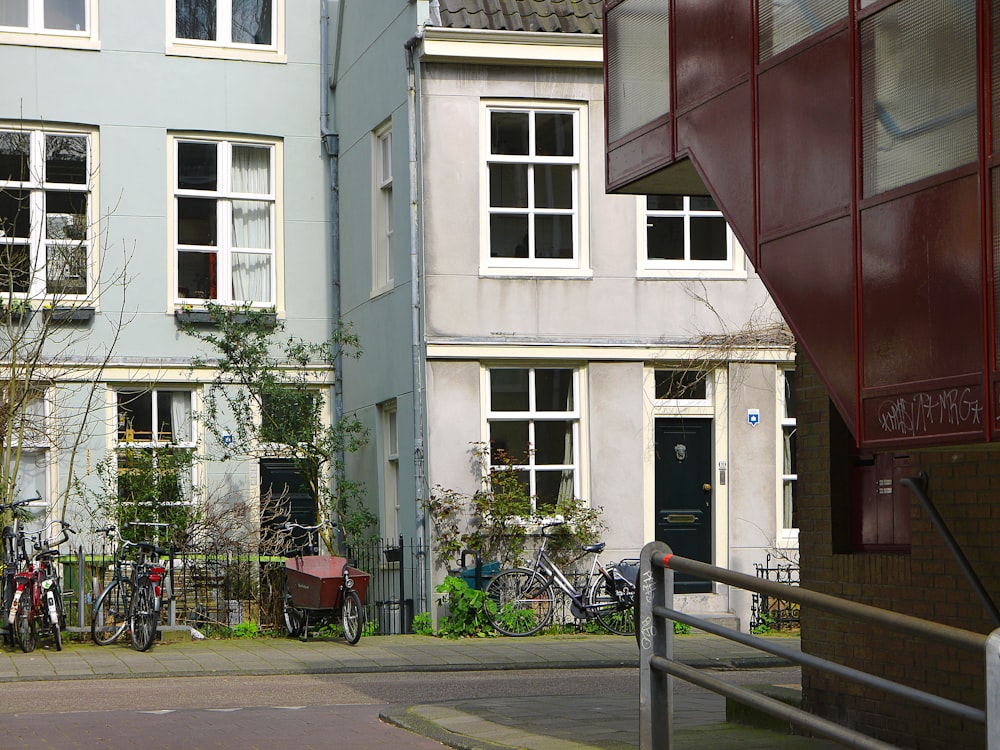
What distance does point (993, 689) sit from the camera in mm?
4125

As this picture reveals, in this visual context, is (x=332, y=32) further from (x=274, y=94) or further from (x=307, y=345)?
(x=307, y=345)

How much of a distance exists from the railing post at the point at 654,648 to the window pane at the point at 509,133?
11.9m

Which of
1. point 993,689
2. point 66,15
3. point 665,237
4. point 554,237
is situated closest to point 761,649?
point 993,689

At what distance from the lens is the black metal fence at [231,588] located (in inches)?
666

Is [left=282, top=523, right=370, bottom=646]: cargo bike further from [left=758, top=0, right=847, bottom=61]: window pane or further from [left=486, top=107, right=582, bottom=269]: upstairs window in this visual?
[left=758, top=0, right=847, bottom=61]: window pane

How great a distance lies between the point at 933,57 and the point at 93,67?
16.6 metres

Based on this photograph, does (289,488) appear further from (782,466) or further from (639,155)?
(639,155)

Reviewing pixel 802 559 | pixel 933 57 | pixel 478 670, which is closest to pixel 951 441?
pixel 933 57

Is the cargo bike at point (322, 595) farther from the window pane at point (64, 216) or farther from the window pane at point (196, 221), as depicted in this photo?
the window pane at point (64, 216)

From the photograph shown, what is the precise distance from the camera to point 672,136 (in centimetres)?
891

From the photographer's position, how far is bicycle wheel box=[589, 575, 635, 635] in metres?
17.1

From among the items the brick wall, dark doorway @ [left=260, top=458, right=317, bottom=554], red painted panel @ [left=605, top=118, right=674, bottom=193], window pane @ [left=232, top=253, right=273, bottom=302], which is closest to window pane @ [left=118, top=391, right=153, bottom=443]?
dark doorway @ [left=260, top=458, right=317, bottom=554]

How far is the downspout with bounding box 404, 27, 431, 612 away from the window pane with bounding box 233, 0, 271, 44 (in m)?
4.54

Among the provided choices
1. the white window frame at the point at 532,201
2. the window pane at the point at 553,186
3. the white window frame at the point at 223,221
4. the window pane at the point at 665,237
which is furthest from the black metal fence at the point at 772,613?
the white window frame at the point at 223,221
